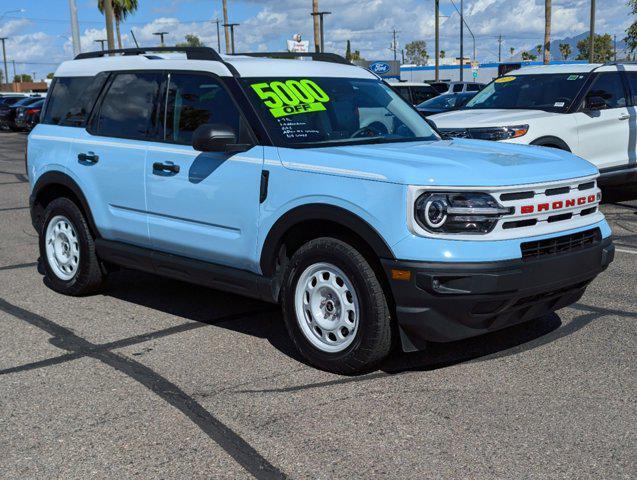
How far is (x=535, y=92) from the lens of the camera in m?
11.1

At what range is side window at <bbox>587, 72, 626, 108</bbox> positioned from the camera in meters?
11.0

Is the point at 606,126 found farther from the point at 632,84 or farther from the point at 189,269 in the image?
the point at 189,269

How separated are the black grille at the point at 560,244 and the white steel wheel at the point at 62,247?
150 inches

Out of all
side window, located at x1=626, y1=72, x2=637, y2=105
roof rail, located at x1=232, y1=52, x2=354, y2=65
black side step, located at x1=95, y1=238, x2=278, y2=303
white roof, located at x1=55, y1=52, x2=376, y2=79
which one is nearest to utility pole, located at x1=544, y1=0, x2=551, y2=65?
Result: side window, located at x1=626, y1=72, x2=637, y2=105

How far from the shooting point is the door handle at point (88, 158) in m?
6.34

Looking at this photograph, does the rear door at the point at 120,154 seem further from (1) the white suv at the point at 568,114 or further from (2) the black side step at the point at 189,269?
(1) the white suv at the point at 568,114

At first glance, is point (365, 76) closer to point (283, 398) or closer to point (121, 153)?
point (121, 153)

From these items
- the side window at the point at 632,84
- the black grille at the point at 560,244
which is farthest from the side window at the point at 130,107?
the side window at the point at 632,84

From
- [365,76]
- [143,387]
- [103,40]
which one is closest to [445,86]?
[365,76]

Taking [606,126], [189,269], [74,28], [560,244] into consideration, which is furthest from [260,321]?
[74,28]

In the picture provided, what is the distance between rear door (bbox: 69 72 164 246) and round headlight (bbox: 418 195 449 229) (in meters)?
2.40

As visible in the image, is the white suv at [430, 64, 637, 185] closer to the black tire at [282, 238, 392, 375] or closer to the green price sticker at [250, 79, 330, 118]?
the green price sticker at [250, 79, 330, 118]

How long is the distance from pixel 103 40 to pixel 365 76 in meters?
59.8

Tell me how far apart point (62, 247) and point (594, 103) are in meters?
7.07
